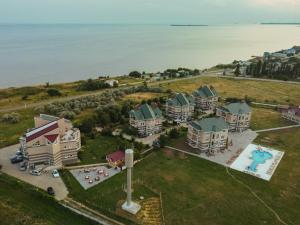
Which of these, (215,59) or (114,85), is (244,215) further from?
(215,59)

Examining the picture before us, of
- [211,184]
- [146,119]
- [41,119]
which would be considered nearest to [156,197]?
[211,184]

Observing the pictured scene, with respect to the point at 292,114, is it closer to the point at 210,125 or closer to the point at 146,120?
the point at 210,125

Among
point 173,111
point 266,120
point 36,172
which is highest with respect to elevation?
point 173,111

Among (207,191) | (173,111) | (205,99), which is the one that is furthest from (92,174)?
(205,99)

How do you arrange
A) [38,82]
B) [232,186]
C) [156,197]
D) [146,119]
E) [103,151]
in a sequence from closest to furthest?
[156,197] < [232,186] < [103,151] < [146,119] < [38,82]

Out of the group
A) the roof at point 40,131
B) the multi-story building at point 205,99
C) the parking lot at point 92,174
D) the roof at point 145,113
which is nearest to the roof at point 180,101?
the roof at point 145,113
